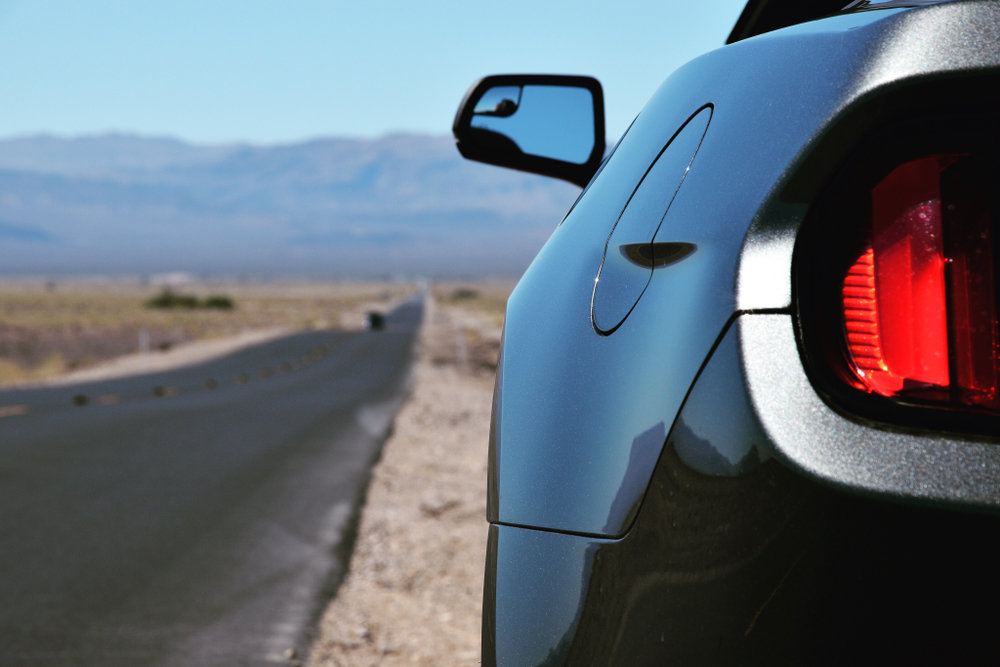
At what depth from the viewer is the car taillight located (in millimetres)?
1171

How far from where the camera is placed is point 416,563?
22.1 ft

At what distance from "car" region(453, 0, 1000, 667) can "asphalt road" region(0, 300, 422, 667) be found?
3.70m

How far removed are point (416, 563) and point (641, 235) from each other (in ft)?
18.2

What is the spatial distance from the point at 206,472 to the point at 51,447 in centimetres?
216

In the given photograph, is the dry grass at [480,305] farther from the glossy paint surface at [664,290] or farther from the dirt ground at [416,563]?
the glossy paint surface at [664,290]

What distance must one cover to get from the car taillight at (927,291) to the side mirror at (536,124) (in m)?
1.41

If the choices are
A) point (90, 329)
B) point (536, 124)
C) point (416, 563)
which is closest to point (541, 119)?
point (536, 124)

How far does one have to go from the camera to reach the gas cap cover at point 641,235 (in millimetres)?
1467

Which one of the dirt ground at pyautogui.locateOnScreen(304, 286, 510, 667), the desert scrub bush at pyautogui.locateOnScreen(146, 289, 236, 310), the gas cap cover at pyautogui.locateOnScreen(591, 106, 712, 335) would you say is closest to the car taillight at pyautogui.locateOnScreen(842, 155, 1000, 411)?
the gas cap cover at pyautogui.locateOnScreen(591, 106, 712, 335)

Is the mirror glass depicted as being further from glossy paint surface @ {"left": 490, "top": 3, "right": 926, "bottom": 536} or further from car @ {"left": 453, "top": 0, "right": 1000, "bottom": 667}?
car @ {"left": 453, "top": 0, "right": 1000, "bottom": 667}

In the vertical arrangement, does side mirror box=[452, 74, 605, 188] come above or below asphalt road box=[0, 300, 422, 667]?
above

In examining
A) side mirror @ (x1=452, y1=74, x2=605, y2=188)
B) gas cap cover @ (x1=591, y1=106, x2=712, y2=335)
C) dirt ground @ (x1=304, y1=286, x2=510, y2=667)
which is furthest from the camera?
dirt ground @ (x1=304, y1=286, x2=510, y2=667)

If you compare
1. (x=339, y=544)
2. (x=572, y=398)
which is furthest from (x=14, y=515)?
(x=572, y=398)

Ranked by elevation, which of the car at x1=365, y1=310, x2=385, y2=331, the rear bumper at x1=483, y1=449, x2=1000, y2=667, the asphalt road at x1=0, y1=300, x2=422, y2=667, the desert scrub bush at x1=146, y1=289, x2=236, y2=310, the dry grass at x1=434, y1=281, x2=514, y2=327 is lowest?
the dry grass at x1=434, y1=281, x2=514, y2=327
